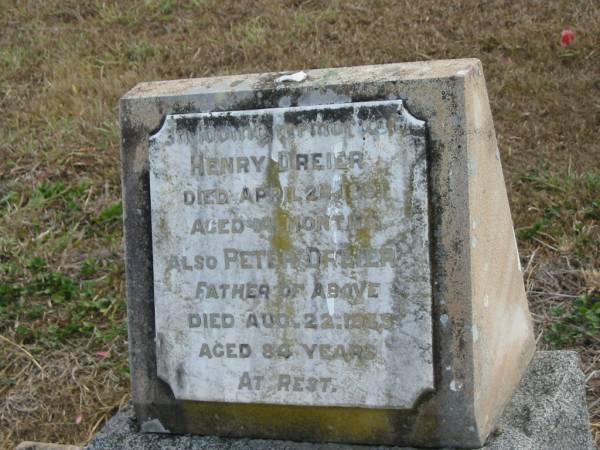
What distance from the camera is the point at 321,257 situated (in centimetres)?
251

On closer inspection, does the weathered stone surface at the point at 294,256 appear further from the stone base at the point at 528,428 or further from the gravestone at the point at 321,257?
the stone base at the point at 528,428

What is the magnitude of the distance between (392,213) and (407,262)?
13 cm

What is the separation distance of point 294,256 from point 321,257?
77mm

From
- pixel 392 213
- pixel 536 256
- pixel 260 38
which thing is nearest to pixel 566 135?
pixel 536 256

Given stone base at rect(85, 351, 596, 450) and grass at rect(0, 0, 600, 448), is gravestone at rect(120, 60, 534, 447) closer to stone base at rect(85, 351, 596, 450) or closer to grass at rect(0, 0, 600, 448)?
stone base at rect(85, 351, 596, 450)

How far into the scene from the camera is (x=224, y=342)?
2.62m

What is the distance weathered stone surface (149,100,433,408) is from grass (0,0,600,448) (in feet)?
4.21

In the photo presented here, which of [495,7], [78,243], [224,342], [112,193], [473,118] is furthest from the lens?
[495,7]

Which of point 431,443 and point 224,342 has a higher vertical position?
point 224,342

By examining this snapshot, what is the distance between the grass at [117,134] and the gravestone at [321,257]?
1173 millimetres

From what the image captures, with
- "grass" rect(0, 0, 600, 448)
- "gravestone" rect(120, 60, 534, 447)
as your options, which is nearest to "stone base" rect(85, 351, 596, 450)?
"gravestone" rect(120, 60, 534, 447)

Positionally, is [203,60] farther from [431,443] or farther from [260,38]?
[431,443]

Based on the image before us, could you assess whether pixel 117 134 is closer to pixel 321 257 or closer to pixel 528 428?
pixel 321 257

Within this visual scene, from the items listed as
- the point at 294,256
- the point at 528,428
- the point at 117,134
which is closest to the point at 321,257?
the point at 294,256
